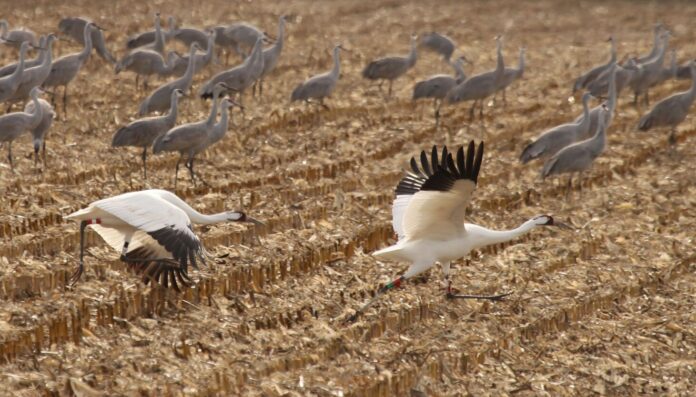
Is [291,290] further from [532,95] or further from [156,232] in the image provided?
[532,95]

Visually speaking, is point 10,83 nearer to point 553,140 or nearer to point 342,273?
point 553,140

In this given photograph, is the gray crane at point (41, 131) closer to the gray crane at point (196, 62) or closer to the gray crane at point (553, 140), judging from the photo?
the gray crane at point (196, 62)

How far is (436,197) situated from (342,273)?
1.37 m

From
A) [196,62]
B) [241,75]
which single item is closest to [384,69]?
[241,75]

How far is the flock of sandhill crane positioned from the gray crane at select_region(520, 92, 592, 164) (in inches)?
0.6

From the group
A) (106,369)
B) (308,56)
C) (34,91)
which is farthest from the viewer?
(308,56)

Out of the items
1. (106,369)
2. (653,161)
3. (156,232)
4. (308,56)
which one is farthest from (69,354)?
(308,56)

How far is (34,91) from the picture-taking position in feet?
38.5

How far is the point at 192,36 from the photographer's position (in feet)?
62.1

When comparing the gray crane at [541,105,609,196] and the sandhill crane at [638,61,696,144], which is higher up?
the sandhill crane at [638,61,696,144]

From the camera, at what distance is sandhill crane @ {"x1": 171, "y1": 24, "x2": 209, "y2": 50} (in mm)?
18828

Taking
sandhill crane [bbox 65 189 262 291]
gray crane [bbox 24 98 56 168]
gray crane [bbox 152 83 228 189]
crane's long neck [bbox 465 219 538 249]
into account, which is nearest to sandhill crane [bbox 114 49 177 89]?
gray crane [bbox 24 98 56 168]

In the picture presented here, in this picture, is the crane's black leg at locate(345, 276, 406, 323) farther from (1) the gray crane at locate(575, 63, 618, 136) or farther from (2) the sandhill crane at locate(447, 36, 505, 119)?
(2) the sandhill crane at locate(447, 36, 505, 119)

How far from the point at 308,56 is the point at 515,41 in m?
5.29
